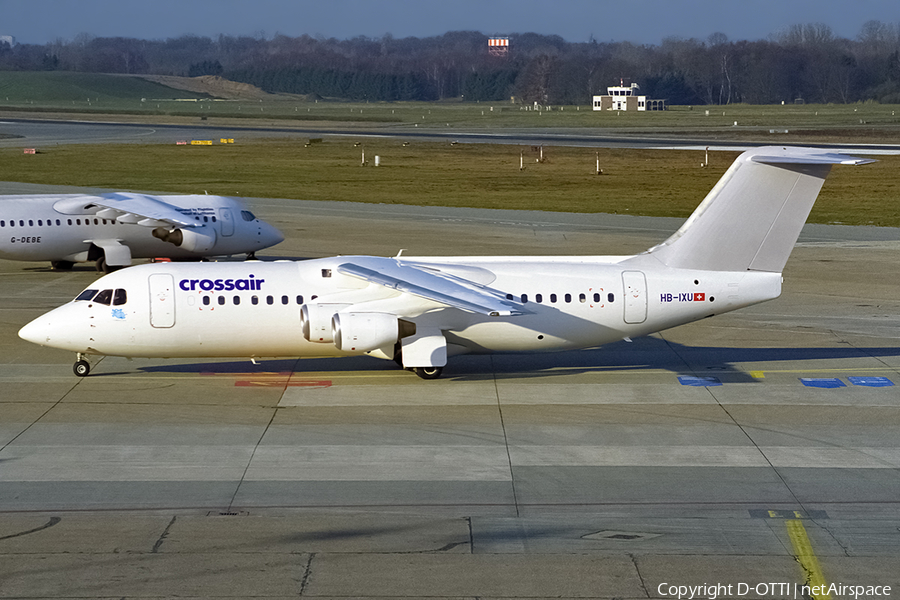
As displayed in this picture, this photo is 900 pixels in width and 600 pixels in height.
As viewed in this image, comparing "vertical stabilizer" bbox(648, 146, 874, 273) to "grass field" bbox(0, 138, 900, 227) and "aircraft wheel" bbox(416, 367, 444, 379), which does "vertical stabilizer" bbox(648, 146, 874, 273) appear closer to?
"aircraft wheel" bbox(416, 367, 444, 379)

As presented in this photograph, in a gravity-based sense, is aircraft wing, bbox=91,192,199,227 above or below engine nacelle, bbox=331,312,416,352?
above

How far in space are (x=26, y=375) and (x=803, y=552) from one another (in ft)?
65.9

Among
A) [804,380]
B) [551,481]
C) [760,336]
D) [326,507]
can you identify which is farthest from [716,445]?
[760,336]

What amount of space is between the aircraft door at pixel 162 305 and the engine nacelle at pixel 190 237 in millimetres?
17445

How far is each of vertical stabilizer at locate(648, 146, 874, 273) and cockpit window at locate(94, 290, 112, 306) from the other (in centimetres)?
1397

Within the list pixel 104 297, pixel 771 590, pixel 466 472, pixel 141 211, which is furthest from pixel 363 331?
pixel 141 211

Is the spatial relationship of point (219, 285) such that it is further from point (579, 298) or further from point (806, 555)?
point (806, 555)

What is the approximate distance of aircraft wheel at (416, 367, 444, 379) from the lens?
2659cm

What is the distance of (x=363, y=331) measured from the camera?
24.8 metres

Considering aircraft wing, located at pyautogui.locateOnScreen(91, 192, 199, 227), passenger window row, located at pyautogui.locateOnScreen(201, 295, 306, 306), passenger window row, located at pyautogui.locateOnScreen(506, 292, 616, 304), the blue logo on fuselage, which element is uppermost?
aircraft wing, located at pyautogui.locateOnScreen(91, 192, 199, 227)

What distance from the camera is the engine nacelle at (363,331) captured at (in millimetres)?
24750

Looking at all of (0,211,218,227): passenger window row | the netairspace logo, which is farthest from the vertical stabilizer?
(0,211,218,227): passenger window row

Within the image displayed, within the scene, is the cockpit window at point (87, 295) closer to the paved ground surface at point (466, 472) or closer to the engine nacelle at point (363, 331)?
the paved ground surface at point (466, 472)

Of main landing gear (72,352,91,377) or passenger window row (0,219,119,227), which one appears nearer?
main landing gear (72,352,91,377)
